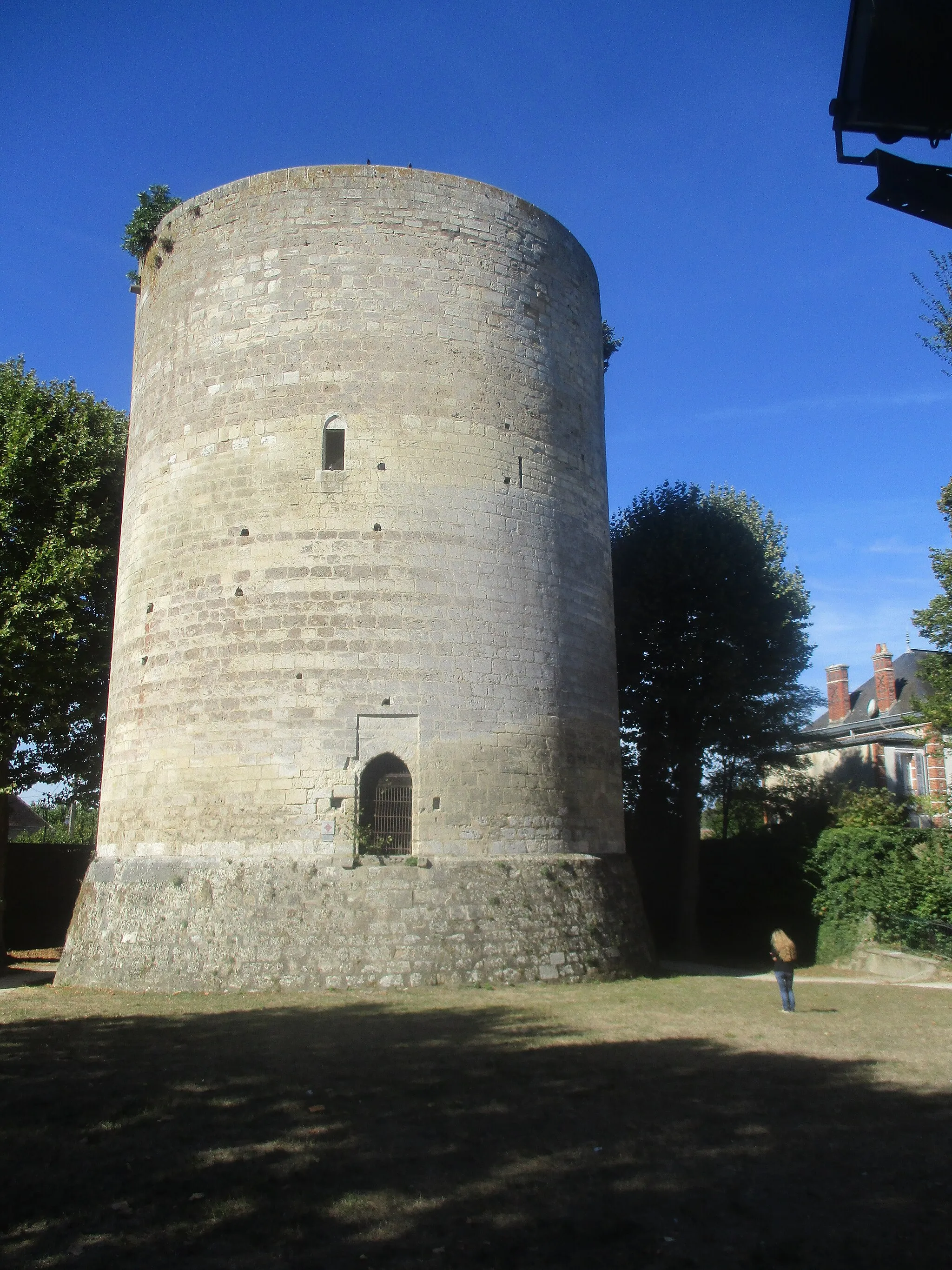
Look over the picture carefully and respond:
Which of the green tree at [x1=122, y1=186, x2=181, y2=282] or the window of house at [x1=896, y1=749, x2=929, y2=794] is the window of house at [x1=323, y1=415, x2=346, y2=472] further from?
the window of house at [x1=896, y1=749, x2=929, y2=794]

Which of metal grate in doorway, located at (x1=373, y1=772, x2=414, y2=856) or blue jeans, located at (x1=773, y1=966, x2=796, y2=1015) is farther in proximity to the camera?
metal grate in doorway, located at (x1=373, y1=772, x2=414, y2=856)

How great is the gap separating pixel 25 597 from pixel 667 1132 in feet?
47.7

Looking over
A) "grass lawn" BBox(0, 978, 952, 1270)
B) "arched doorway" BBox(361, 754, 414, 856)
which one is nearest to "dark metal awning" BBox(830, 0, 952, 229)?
"grass lawn" BBox(0, 978, 952, 1270)

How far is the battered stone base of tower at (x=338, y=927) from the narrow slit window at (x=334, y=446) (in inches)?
202

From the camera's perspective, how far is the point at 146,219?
15.7 metres

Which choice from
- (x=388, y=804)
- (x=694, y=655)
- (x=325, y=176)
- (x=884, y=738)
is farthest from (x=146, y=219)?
(x=884, y=738)

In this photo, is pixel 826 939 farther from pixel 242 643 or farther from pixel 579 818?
pixel 242 643

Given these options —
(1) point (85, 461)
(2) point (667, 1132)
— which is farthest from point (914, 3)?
(1) point (85, 461)

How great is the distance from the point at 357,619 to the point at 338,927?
3.76 m

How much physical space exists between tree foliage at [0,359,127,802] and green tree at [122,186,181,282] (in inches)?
162

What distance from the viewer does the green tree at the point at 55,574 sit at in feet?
55.3

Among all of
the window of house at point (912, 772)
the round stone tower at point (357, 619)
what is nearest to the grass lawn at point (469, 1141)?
the round stone tower at point (357, 619)

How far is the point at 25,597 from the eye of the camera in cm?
1700

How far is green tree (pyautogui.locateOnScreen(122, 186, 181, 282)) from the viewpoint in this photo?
51.4 feet
